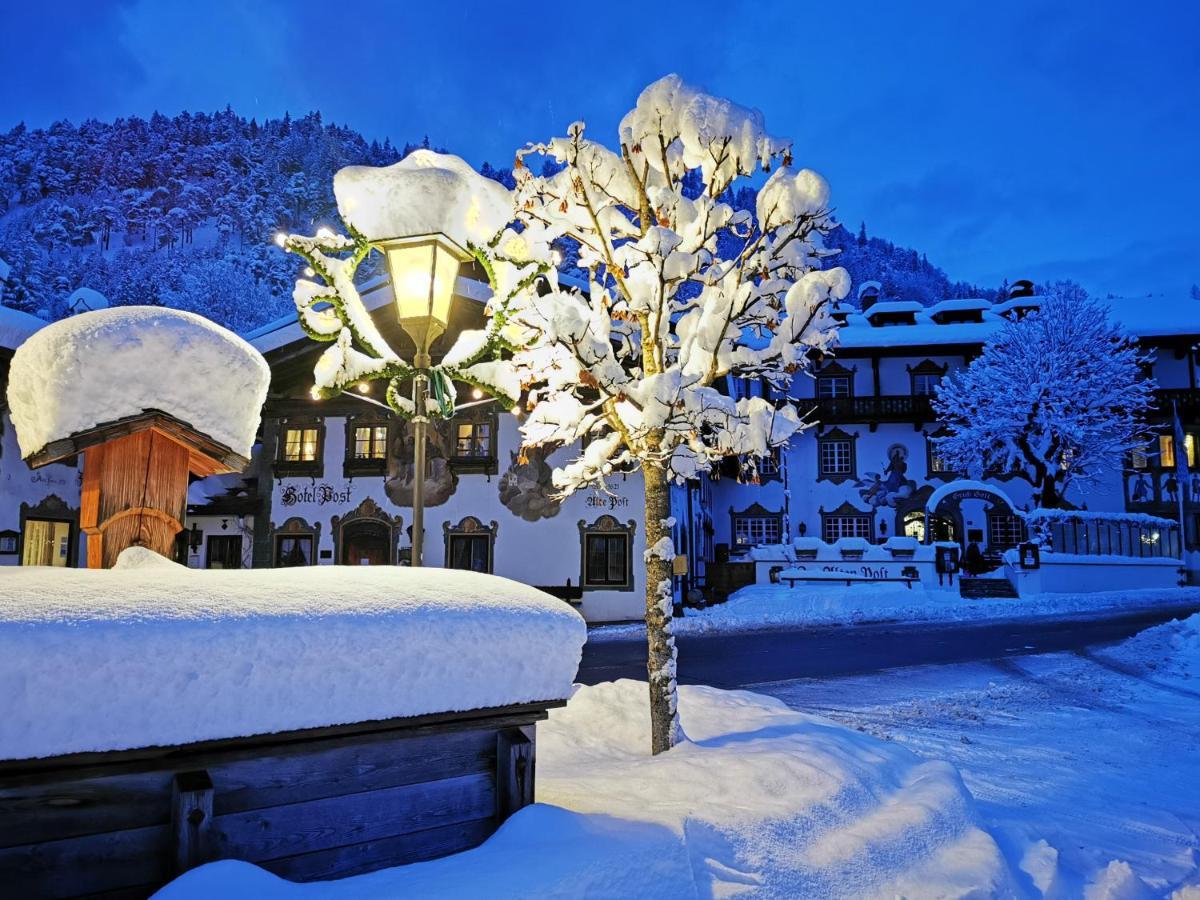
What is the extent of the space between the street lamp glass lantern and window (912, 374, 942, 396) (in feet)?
114

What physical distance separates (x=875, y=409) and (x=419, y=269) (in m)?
33.0

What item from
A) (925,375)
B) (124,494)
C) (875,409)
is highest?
(925,375)

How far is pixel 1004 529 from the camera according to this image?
34344 mm

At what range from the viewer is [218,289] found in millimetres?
73312

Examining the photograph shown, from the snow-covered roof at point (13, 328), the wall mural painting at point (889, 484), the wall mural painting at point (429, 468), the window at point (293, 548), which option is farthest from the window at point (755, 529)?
the snow-covered roof at point (13, 328)

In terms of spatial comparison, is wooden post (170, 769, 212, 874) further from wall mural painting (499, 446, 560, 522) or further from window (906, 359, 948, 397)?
window (906, 359, 948, 397)

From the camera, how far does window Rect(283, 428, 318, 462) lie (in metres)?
22.1

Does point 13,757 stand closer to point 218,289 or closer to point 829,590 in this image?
point 829,590

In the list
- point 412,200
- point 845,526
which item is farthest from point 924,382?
point 412,200

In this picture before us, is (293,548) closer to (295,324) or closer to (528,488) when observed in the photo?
(295,324)

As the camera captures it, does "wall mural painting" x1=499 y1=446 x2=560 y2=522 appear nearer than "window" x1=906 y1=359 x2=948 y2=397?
Yes

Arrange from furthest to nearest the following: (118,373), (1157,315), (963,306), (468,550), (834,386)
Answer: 1. (963,306)
2. (1157,315)
3. (834,386)
4. (468,550)
5. (118,373)

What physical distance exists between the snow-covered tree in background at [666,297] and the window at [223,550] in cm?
1871

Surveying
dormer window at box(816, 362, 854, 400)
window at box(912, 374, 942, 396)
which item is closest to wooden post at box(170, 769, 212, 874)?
dormer window at box(816, 362, 854, 400)
